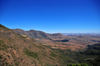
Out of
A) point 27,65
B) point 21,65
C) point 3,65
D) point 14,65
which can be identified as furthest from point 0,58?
point 27,65

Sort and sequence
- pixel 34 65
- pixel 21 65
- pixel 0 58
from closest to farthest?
pixel 0 58
pixel 21 65
pixel 34 65

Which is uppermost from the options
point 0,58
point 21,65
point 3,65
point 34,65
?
point 0,58

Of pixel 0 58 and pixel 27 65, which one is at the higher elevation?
pixel 0 58

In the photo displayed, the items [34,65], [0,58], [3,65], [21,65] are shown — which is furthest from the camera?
[34,65]

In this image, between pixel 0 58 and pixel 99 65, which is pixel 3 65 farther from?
pixel 99 65

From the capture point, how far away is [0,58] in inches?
916

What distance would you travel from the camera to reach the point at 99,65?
30.1 m

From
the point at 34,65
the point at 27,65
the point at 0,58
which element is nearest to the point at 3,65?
the point at 0,58

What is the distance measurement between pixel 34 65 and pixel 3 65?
13722 millimetres

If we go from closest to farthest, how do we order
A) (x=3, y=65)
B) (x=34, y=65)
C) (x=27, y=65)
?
(x=3, y=65), (x=27, y=65), (x=34, y=65)

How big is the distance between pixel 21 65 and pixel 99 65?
35.5 metres

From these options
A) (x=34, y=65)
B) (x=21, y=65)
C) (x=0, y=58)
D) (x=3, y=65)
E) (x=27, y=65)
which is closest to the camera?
(x=3, y=65)

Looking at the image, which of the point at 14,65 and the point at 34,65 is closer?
the point at 14,65

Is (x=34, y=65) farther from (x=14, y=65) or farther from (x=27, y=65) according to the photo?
(x=14, y=65)
